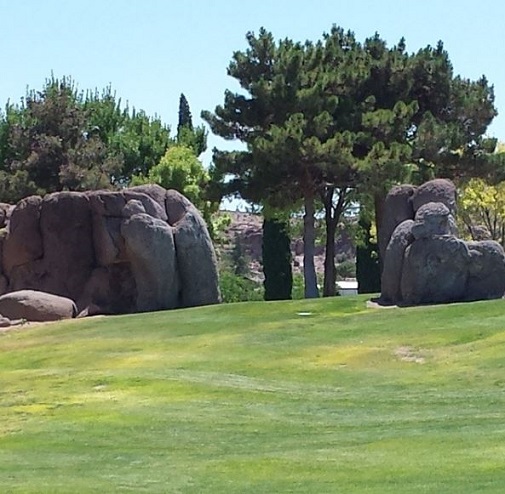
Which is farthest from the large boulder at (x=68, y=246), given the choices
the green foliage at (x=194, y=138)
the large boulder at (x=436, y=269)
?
the green foliage at (x=194, y=138)

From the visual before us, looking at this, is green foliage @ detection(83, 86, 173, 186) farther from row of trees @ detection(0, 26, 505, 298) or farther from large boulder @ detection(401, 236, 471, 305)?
large boulder @ detection(401, 236, 471, 305)

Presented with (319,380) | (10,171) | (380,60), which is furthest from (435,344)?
(10,171)

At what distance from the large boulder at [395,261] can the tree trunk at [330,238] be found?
57.0ft

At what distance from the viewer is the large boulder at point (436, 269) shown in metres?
27.0

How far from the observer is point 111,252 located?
32375 millimetres

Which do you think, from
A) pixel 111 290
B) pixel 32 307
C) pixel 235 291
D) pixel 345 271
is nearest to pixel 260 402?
pixel 32 307

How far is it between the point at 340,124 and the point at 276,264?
12.0 meters

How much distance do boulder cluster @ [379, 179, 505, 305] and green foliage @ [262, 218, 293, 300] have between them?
1011 inches

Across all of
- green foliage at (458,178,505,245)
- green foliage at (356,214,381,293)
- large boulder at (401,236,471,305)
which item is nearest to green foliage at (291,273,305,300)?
green foliage at (356,214,381,293)

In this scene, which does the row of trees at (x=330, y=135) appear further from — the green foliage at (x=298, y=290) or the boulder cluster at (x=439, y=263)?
the boulder cluster at (x=439, y=263)

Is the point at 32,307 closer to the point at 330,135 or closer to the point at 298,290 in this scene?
the point at 330,135

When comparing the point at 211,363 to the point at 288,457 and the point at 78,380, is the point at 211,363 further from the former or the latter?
the point at 288,457

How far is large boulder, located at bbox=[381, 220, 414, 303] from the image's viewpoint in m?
27.7

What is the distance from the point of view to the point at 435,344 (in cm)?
2128
